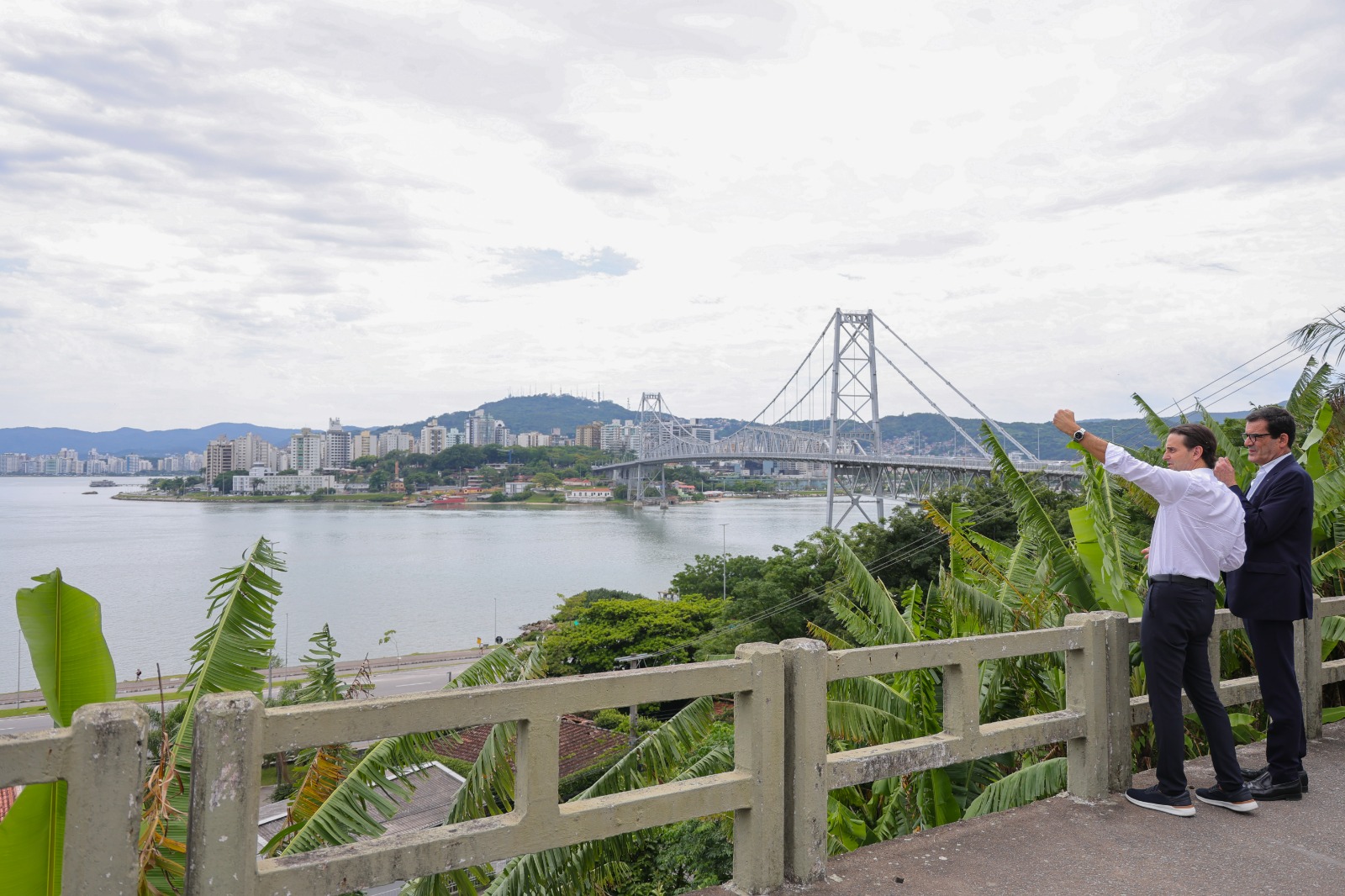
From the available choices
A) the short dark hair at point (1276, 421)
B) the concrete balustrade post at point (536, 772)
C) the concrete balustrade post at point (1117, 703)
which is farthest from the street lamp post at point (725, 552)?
the concrete balustrade post at point (536, 772)

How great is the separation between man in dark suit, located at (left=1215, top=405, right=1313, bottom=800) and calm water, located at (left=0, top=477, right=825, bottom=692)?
20690 millimetres

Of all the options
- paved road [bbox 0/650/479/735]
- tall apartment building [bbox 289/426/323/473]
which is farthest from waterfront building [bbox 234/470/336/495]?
paved road [bbox 0/650/479/735]

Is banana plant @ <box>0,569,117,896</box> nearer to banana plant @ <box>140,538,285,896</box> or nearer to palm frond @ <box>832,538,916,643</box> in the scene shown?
banana plant @ <box>140,538,285,896</box>

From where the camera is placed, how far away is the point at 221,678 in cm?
347

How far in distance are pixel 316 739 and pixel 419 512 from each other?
323ft

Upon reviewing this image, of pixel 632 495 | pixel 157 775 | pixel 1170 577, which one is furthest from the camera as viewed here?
pixel 632 495

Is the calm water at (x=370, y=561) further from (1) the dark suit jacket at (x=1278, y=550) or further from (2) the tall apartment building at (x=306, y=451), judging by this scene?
(2) the tall apartment building at (x=306, y=451)

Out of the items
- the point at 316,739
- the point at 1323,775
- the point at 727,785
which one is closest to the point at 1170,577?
the point at 1323,775

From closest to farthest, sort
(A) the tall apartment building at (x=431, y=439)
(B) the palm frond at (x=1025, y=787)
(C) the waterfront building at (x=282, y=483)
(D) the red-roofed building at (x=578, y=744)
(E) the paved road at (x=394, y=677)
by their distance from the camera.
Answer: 1. (B) the palm frond at (x=1025, y=787)
2. (D) the red-roofed building at (x=578, y=744)
3. (E) the paved road at (x=394, y=677)
4. (C) the waterfront building at (x=282, y=483)
5. (A) the tall apartment building at (x=431, y=439)

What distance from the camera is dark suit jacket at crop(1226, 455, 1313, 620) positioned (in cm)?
409

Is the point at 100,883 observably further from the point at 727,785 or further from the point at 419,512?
the point at 419,512

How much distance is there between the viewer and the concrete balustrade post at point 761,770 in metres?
3.19

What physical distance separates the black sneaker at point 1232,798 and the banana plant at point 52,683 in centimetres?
428

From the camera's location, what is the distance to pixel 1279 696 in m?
4.30
